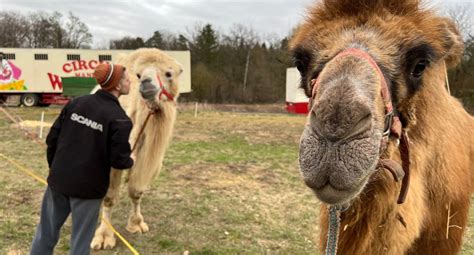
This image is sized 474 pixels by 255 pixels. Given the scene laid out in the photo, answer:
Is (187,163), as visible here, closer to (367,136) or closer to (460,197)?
(460,197)

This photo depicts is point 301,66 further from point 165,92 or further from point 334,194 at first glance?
point 165,92

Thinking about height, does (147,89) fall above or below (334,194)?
above

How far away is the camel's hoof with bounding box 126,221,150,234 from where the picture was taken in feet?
19.0

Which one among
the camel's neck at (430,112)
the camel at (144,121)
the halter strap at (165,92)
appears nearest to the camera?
the camel's neck at (430,112)

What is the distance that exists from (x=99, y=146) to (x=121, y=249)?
1903 millimetres

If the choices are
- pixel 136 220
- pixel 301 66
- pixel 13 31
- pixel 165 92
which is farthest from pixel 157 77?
pixel 13 31

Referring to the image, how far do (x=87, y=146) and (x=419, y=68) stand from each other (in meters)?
2.90

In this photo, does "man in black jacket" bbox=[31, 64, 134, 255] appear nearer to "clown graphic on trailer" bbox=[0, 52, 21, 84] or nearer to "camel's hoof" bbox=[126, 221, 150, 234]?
"camel's hoof" bbox=[126, 221, 150, 234]

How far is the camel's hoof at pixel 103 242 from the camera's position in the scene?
17.1 feet

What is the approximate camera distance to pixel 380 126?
5.34ft

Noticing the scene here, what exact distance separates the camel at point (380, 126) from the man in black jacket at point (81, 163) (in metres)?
2.25

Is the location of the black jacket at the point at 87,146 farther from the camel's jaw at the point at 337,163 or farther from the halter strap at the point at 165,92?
the camel's jaw at the point at 337,163

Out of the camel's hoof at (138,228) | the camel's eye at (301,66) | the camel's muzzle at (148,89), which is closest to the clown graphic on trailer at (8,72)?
the camel's hoof at (138,228)

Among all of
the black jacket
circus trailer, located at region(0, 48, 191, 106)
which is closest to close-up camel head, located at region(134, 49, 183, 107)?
the black jacket
